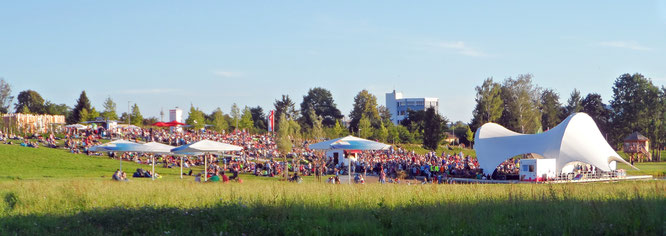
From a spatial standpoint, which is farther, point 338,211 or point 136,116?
point 136,116

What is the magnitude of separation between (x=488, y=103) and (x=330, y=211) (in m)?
67.2

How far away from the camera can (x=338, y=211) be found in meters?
12.3

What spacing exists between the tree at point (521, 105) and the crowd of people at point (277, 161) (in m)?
31.8

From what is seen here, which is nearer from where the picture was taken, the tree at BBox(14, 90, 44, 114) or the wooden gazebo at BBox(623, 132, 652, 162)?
the wooden gazebo at BBox(623, 132, 652, 162)

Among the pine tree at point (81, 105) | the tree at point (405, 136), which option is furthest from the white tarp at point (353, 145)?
the pine tree at point (81, 105)

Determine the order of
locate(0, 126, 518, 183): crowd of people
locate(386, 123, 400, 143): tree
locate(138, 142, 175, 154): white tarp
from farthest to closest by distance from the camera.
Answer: locate(386, 123, 400, 143): tree < locate(0, 126, 518, 183): crowd of people < locate(138, 142, 175, 154): white tarp

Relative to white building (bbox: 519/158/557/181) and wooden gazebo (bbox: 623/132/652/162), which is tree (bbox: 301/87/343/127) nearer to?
wooden gazebo (bbox: 623/132/652/162)

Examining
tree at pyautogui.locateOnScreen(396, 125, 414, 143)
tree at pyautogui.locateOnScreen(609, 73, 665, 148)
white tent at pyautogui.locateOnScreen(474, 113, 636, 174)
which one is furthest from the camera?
tree at pyautogui.locateOnScreen(609, 73, 665, 148)

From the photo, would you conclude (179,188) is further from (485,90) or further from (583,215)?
(485,90)

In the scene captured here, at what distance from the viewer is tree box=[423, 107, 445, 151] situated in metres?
62.8

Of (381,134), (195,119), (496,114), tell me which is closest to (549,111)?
(496,114)

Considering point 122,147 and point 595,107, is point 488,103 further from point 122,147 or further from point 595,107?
point 122,147

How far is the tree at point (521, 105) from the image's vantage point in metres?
79.9

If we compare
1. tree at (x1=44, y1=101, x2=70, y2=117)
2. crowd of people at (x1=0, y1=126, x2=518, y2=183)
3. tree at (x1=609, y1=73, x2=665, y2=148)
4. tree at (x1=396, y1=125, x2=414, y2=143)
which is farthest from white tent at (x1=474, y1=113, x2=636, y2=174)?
tree at (x1=44, y1=101, x2=70, y2=117)
